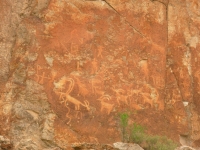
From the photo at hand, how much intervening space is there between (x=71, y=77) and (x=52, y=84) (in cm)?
32

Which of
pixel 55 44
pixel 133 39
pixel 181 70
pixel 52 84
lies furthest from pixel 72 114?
pixel 181 70

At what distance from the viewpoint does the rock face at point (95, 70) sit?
23.7 ft

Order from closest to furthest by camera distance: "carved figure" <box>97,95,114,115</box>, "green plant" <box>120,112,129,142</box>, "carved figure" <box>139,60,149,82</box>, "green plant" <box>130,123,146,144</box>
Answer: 1. "green plant" <box>130,123,146,144</box>
2. "green plant" <box>120,112,129,142</box>
3. "carved figure" <box>97,95,114,115</box>
4. "carved figure" <box>139,60,149,82</box>

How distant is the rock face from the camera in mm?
7238

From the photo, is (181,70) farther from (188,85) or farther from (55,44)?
(55,44)

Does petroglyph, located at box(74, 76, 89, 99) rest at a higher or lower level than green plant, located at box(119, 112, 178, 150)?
higher

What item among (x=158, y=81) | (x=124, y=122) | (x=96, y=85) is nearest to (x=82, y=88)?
(x=96, y=85)

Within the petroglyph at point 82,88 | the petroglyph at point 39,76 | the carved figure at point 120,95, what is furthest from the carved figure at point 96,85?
the petroglyph at point 39,76

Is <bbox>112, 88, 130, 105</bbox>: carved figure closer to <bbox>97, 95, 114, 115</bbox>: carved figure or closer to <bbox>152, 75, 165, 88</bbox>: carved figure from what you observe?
<bbox>97, 95, 114, 115</bbox>: carved figure

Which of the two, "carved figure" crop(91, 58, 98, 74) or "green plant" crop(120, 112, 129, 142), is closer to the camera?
"green plant" crop(120, 112, 129, 142)

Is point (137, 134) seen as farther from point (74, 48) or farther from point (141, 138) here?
point (74, 48)

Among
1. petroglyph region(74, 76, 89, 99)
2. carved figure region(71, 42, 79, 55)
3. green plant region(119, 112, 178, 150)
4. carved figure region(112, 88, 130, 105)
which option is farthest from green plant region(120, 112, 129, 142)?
carved figure region(71, 42, 79, 55)

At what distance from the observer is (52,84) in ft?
24.3

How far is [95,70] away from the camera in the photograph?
25.7 ft
